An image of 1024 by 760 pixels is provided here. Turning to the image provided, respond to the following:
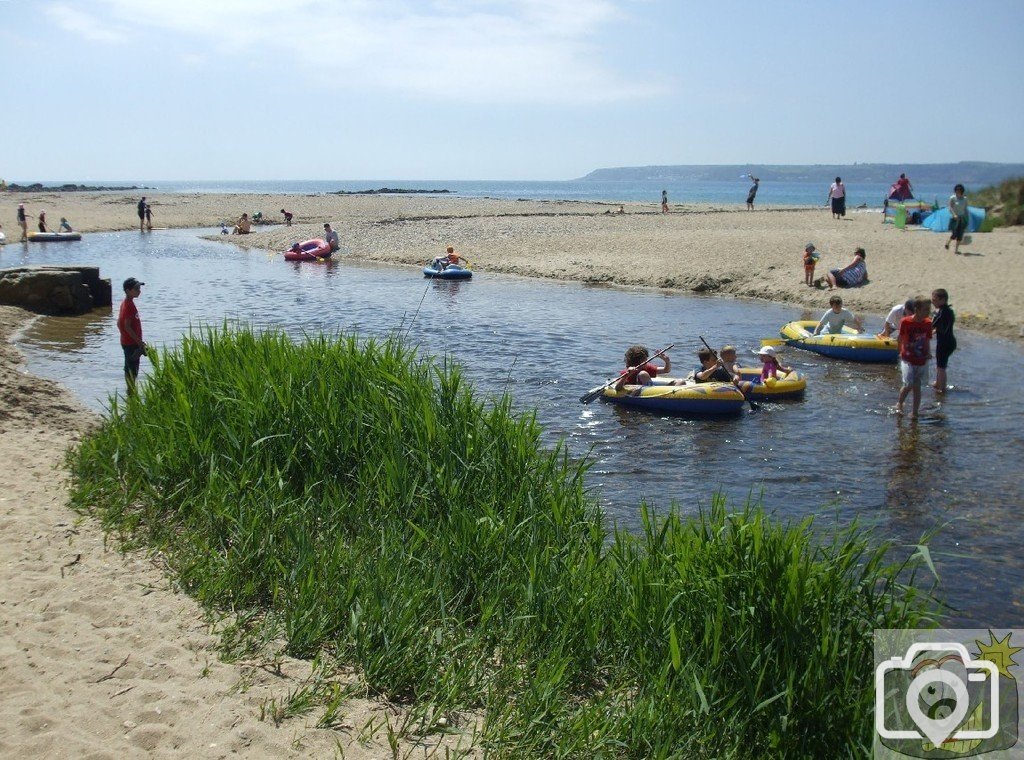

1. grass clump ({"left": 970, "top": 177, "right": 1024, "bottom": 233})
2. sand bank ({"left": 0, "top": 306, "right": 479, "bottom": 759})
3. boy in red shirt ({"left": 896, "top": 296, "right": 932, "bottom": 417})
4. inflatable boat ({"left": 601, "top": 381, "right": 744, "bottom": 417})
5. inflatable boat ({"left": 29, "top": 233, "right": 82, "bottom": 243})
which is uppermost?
grass clump ({"left": 970, "top": 177, "right": 1024, "bottom": 233})

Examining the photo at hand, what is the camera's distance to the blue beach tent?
27.0m

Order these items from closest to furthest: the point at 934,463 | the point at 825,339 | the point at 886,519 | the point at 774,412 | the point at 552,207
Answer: the point at 886,519
the point at 934,463
the point at 774,412
the point at 825,339
the point at 552,207

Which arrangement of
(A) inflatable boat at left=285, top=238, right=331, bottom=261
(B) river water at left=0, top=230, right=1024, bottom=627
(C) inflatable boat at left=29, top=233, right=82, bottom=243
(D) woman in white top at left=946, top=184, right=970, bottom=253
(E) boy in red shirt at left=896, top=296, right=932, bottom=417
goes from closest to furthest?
(B) river water at left=0, top=230, right=1024, bottom=627, (E) boy in red shirt at left=896, top=296, right=932, bottom=417, (D) woman in white top at left=946, top=184, right=970, bottom=253, (A) inflatable boat at left=285, top=238, right=331, bottom=261, (C) inflatable boat at left=29, top=233, right=82, bottom=243

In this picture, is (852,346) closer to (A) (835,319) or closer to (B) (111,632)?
(A) (835,319)

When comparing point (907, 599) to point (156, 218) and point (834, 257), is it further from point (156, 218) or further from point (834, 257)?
point (156, 218)

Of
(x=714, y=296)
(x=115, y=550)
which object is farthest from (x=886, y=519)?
(x=714, y=296)

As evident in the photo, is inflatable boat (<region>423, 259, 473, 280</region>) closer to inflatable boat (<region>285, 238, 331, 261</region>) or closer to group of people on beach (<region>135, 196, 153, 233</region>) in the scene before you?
inflatable boat (<region>285, 238, 331, 261</region>)

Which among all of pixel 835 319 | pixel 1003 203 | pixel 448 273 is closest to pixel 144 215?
pixel 448 273

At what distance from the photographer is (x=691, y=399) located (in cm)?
1176

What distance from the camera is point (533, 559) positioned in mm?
5430

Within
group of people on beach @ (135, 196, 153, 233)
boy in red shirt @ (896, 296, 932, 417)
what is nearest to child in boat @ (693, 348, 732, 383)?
boy in red shirt @ (896, 296, 932, 417)

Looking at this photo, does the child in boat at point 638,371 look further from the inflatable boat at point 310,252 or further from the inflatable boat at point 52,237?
the inflatable boat at point 52,237

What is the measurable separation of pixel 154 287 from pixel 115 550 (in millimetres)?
19689

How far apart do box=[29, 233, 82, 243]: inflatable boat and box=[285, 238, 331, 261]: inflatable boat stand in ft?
38.0
